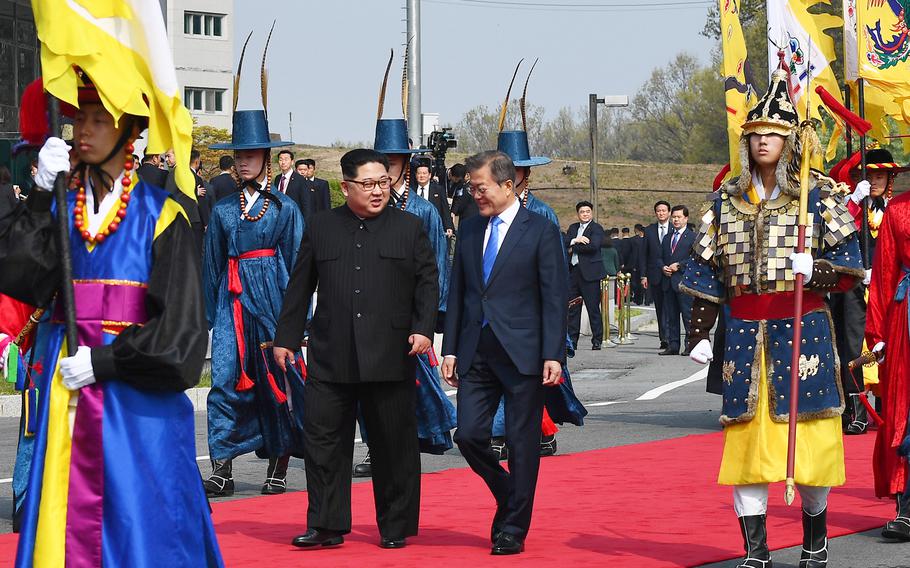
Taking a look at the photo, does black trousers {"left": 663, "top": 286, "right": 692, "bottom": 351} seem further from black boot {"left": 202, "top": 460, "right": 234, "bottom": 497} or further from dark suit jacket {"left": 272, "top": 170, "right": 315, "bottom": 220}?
black boot {"left": 202, "top": 460, "right": 234, "bottom": 497}

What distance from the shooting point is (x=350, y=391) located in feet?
27.1

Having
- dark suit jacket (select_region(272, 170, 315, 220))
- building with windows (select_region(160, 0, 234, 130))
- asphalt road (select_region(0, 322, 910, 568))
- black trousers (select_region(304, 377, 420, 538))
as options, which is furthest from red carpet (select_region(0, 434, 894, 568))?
building with windows (select_region(160, 0, 234, 130))

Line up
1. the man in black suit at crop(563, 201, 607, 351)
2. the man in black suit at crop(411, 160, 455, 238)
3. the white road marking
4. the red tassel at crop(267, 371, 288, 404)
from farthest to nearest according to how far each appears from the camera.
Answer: the man in black suit at crop(563, 201, 607, 351)
the man in black suit at crop(411, 160, 455, 238)
the white road marking
the red tassel at crop(267, 371, 288, 404)

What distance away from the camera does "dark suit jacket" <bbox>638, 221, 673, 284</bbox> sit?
22391mm

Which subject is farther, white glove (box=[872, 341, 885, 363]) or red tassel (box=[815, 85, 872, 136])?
red tassel (box=[815, 85, 872, 136])

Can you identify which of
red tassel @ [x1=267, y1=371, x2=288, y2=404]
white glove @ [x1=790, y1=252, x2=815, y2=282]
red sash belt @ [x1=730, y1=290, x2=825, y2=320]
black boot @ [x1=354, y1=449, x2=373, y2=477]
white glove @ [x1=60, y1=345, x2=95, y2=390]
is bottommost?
black boot @ [x1=354, y1=449, x2=373, y2=477]

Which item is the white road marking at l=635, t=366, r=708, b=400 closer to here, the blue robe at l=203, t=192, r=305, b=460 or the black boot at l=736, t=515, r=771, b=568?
the blue robe at l=203, t=192, r=305, b=460

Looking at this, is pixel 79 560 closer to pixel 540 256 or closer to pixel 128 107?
pixel 128 107

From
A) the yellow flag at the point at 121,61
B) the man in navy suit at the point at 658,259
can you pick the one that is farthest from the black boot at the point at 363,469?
the man in navy suit at the point at 658,259

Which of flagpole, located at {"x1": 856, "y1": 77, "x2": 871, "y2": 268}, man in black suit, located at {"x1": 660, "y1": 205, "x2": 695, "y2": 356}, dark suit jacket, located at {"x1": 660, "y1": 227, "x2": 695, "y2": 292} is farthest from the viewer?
A: man in black suit, located at {"x1": 660, "y1": 205, "x2": 695, "y2": 356}

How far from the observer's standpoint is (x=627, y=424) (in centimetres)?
1366

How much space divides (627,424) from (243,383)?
15.0 feet

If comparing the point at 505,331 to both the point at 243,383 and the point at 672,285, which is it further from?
the point at 672,285

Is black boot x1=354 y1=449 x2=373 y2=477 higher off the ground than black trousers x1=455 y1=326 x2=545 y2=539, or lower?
lower
